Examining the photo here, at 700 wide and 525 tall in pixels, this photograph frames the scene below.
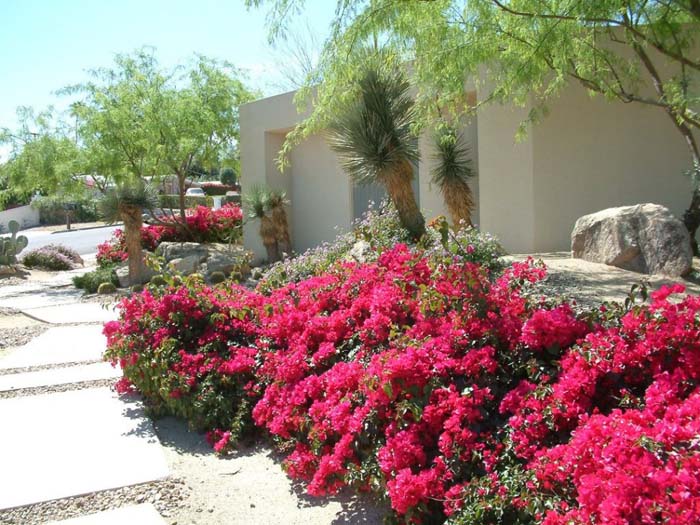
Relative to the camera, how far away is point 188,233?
17359 mm

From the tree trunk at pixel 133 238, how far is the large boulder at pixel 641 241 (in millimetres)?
9529

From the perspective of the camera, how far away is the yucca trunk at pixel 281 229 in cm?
1401

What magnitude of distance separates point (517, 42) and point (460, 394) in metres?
5.40

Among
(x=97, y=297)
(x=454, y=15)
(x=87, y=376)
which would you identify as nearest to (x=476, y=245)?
(x=454, y=15)

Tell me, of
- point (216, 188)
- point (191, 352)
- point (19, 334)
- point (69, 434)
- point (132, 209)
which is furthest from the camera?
point (216, 188)

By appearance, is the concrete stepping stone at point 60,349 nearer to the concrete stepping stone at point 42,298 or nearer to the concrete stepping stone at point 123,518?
the concrete stepping stone at point 42,298

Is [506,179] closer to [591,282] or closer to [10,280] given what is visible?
[591,282]

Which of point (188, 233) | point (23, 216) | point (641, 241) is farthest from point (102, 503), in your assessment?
point (23, 216)

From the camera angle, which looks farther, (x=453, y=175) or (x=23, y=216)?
(x=23, y=216)

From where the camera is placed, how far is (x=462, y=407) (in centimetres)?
315

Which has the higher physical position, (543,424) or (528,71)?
(528,71)

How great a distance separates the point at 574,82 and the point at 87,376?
27.4 feet

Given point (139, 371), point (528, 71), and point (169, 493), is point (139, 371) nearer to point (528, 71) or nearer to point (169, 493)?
point (169, 493)

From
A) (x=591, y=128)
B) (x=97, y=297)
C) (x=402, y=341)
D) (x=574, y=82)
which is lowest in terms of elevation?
(x=97, y=297)
